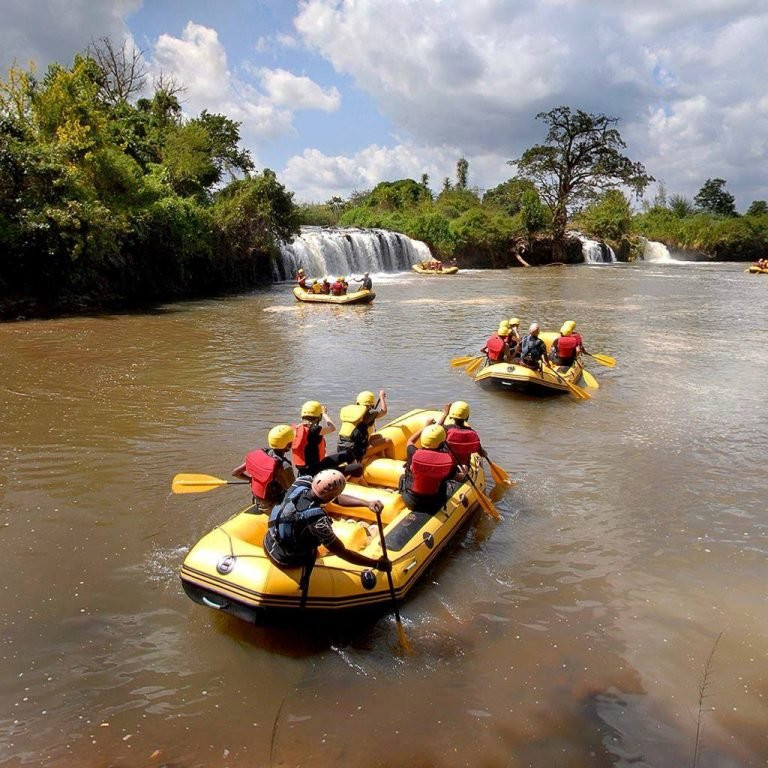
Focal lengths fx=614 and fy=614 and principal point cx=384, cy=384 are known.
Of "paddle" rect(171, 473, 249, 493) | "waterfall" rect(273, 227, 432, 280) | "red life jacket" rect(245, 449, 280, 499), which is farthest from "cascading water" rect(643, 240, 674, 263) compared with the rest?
"red life jacket" rect(245, 449, 280, 499)

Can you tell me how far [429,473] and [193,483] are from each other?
2.24 meters

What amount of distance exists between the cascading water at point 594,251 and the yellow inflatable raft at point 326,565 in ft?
149

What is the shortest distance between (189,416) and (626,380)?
7.85 m

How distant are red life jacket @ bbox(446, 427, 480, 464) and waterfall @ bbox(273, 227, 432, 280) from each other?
23904 mm

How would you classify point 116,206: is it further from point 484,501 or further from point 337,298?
point 484,501

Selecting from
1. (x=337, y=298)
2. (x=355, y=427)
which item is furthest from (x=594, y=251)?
(x=355, y=427)

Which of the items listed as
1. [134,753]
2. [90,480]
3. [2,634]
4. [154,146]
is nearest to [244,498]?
[90,480]

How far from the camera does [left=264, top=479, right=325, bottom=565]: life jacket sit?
162 inches

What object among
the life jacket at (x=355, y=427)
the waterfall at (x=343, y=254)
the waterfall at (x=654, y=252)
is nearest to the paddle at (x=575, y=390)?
the life jacket at (x=355, y=427)

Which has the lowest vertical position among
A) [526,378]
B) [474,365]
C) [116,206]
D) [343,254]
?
[474,365]

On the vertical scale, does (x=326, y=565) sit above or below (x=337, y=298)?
below

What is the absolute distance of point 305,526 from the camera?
411 centimetres

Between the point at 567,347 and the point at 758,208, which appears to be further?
the point at 758,208

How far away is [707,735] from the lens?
355 cm
